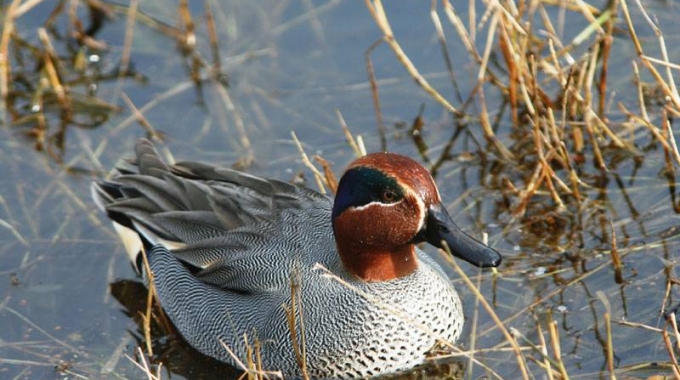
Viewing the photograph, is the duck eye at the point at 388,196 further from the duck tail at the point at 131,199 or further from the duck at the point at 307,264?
the duck tail at the point at 131,199

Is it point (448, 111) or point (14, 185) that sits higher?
point (448, 111)

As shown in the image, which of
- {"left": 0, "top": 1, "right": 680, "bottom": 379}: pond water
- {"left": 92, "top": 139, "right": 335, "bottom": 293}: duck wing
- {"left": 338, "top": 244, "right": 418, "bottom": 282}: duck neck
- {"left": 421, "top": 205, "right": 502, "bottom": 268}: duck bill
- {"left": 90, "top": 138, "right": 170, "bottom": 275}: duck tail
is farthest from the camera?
{"left": 90, "top": 138, "right": 170, "bottom": 275}: duck tail

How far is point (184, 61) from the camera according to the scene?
362 inches

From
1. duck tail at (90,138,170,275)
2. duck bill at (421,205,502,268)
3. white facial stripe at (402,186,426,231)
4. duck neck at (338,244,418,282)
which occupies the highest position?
white facial stripe at (402,186,426,231)

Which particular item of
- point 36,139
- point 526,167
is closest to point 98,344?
point 36,139

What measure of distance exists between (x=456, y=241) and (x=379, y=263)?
552 millimetres

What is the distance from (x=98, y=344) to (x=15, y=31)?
141 inches

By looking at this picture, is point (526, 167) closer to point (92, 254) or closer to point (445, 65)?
point (445, 65)

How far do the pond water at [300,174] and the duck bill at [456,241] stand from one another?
265 mm

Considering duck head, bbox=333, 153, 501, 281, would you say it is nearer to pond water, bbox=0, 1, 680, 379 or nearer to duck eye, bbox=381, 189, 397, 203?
duck eye, bbox=381, 189, 397, 203

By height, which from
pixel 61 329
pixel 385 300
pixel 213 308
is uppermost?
pixel 385 300

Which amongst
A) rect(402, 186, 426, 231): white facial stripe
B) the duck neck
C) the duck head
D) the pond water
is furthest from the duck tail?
rect(402, 186, 426, 231): white facial stripe

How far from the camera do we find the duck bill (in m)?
5.73

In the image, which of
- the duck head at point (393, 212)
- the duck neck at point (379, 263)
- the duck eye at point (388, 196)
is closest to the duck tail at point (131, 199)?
the duck neck at point (379, 263)
